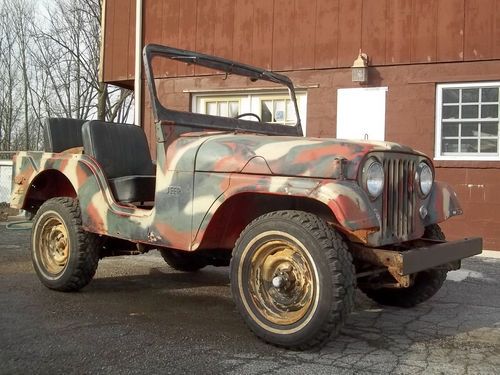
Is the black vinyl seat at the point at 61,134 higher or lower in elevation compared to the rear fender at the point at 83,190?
higher

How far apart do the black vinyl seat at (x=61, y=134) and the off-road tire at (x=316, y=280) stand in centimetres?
260

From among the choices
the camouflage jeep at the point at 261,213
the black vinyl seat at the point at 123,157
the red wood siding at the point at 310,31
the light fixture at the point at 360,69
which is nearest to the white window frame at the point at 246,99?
the red wood siding at the point at 310,31

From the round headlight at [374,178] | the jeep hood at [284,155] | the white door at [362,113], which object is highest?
the white door at [362,113]

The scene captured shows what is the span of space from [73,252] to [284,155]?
2.27 metres

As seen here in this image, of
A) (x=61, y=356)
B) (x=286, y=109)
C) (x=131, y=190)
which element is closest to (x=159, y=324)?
(x=61, y=356)

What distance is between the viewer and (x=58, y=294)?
498cm

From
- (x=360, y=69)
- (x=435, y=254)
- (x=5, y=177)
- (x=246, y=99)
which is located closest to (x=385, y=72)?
(x=360, y=69)

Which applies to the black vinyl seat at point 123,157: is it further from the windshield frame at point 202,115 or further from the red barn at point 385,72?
the red barn at point 385,72

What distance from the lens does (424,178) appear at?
159 inches

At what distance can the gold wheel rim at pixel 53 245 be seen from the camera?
16.7ft

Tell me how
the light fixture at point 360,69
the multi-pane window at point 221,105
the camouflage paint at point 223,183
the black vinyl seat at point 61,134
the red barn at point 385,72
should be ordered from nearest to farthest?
the camouflage paint at point 223,183
the black vinyl seat at point 61,134
the red barn at point 385,72
the light fixture at point 360,69
the multi-pane window at point 221,105

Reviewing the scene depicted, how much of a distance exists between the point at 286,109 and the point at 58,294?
292 cm

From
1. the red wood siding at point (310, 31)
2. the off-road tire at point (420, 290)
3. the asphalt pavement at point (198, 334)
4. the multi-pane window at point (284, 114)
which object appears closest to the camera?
the asphalt pavement at point (198, 334)

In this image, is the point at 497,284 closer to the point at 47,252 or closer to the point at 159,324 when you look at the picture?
the point at 159,324
